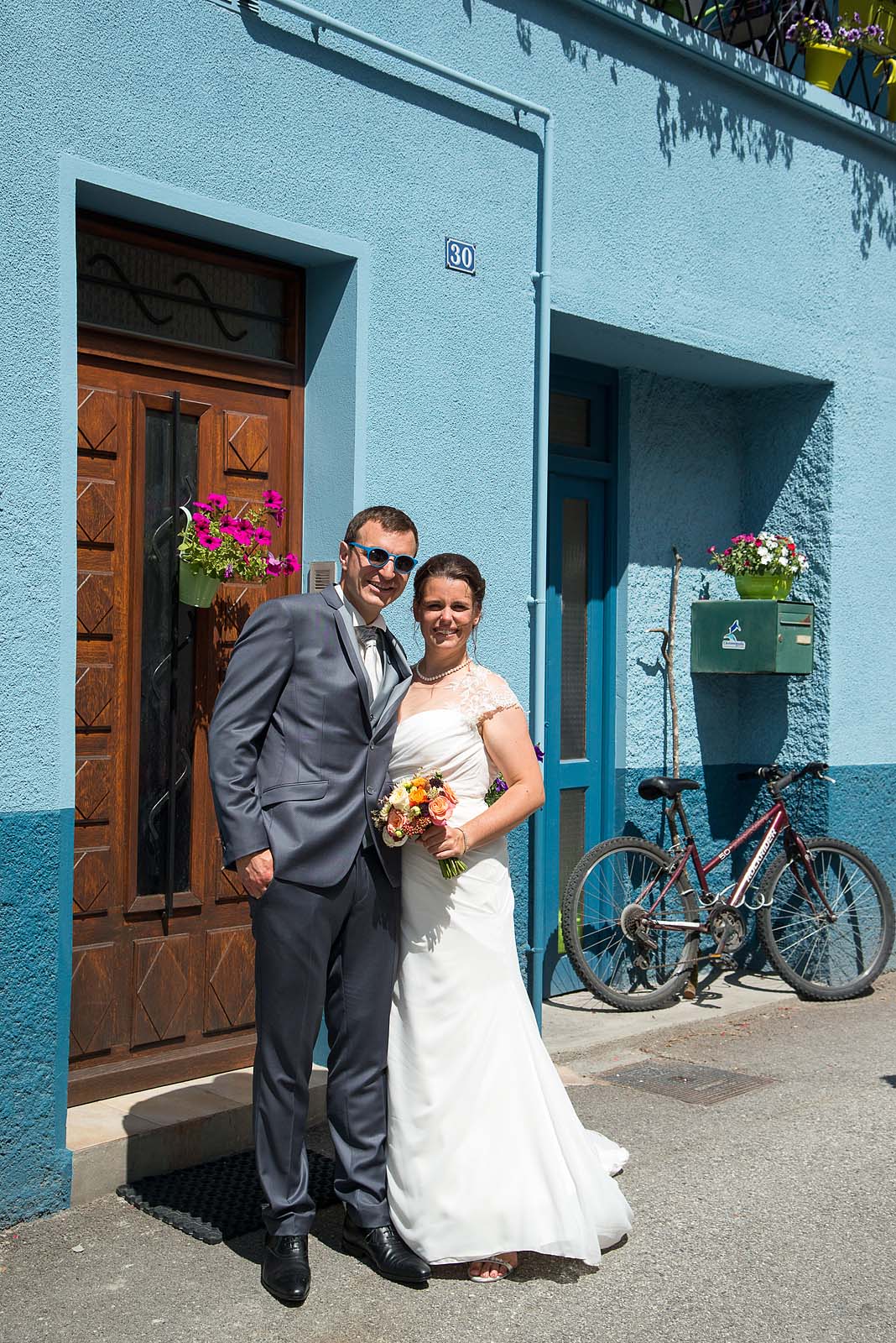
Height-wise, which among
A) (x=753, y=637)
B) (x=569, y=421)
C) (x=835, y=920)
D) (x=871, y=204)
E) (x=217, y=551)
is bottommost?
(x=835, y=920)

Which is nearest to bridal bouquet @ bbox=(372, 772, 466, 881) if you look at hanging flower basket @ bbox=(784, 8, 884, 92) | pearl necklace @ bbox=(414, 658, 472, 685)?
pearl necklace @ bbox=(414, 658, 472, 685)

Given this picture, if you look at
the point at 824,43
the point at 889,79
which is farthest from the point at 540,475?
the point at 889,79

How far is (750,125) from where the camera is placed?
7.60 meters

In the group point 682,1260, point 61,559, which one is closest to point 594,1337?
point 682,1260

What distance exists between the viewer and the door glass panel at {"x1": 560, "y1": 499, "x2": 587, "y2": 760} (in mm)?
7688

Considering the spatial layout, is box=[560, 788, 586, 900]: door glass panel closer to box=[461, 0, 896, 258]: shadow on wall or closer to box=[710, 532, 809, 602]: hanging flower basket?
box=[710, 532, 809, 602]: hanging flower basket

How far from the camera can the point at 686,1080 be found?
605 cm

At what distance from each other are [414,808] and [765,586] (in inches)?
171

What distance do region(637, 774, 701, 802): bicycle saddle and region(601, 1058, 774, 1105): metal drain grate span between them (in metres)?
1.47

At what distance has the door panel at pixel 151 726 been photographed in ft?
16.6

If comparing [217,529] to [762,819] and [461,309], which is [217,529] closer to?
[461,309]

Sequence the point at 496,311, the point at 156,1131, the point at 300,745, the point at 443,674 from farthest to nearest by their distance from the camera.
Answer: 1. the point at 496,311
2. the point at 156,1131
3. the point at 443,674
4. the point at 300,745

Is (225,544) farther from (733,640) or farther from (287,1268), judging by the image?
(733,640)

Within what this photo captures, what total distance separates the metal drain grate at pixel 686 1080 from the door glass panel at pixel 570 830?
1.51 meters
